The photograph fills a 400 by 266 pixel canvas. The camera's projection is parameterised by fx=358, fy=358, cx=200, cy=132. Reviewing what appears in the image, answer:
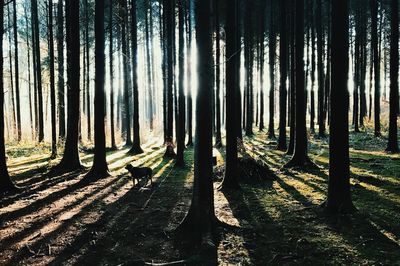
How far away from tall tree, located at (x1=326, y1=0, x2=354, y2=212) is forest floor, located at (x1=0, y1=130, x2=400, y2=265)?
432mm

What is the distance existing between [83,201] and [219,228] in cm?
427

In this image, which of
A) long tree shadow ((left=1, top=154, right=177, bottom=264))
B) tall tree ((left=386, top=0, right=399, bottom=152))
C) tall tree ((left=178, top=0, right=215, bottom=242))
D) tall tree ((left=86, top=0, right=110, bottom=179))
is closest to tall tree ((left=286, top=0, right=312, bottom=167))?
tall tree ((left=386, top=0, right=399, bottom=152))

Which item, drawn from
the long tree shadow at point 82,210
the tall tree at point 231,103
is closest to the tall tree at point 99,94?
the long tree shadow at point 82,210

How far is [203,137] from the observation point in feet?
20.2

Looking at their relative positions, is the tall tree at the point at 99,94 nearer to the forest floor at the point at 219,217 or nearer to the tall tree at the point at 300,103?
the forest floor at the point at 219,217

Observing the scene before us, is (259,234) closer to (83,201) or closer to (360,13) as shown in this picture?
(83,201)

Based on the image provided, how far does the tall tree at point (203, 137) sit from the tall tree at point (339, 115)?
2.60 m

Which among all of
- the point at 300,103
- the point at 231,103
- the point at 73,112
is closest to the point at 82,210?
the point at 231,103

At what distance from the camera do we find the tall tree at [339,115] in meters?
6.89

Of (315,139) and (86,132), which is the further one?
(86,132)

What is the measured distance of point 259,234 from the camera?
6.24 m

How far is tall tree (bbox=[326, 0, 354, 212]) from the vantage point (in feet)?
Answer: 22.6

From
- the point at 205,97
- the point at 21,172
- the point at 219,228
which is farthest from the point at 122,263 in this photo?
the point at 21,172

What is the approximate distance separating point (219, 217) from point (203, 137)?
2.07m
